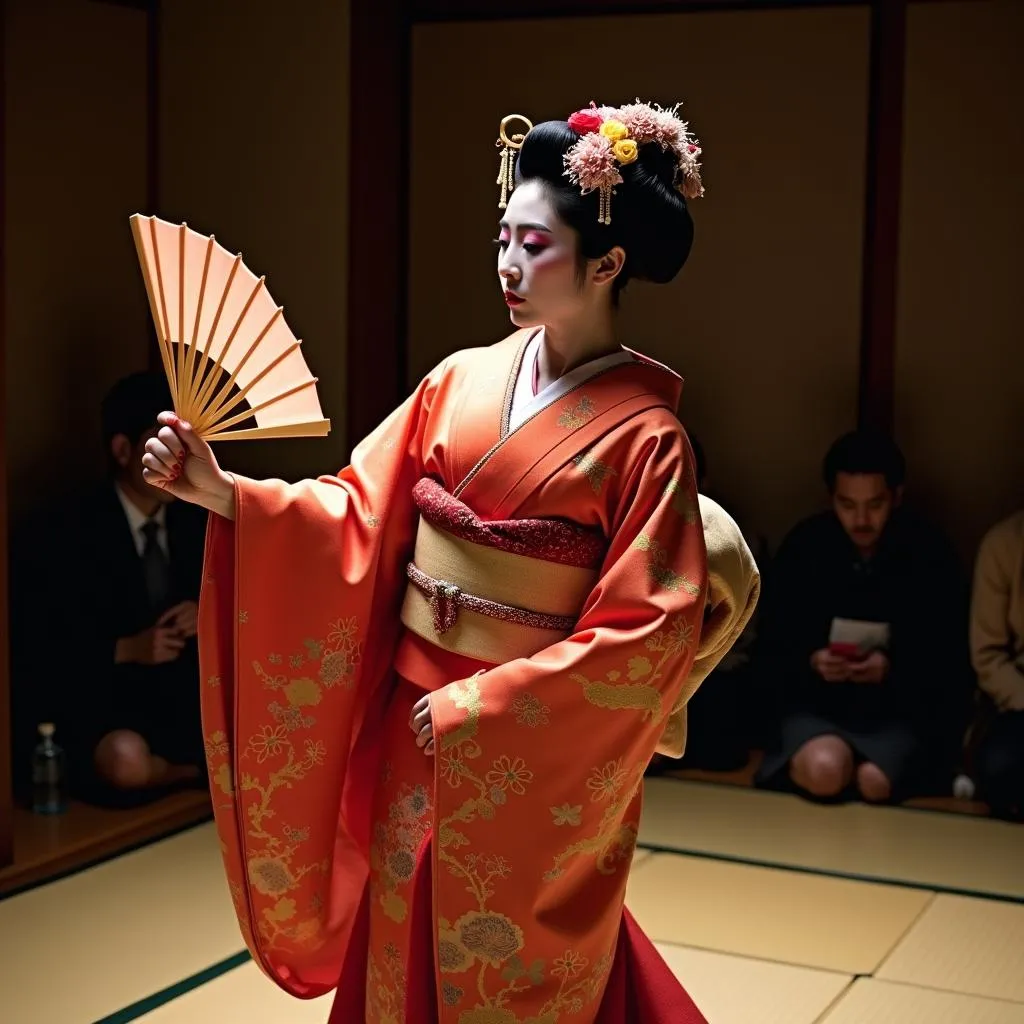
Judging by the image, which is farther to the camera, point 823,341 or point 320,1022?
point 823,341

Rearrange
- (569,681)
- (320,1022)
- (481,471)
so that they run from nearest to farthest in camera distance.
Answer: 1. (569,681)
2. (481,471)
3. (320,1022)

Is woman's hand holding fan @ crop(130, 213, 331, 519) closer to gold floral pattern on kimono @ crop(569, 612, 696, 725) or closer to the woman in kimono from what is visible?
the woman in kimono

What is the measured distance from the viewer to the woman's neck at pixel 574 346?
2.68 m

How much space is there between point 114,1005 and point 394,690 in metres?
1.24

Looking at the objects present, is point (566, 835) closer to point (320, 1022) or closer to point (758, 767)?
point (320, 1022)

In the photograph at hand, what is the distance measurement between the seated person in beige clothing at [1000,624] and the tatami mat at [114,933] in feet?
8.16

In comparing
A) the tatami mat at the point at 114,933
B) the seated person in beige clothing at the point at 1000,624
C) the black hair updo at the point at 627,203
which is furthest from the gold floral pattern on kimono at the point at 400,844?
the seated person in beige clothing at the point at 1000,624

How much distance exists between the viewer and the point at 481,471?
2631 millimetres

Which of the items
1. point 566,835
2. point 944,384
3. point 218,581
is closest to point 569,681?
point 566,835

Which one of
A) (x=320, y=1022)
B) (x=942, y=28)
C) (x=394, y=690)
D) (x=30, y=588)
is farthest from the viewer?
(x=942, y=28)

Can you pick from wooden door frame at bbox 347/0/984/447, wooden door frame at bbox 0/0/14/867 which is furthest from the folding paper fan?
wooden door frame at bbox 347/0/984/447

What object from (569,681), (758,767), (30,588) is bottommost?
(758,767)

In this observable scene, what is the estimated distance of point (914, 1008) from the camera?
362 centimetres

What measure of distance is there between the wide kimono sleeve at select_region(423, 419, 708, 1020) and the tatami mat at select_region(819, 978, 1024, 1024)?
3.99 feet
